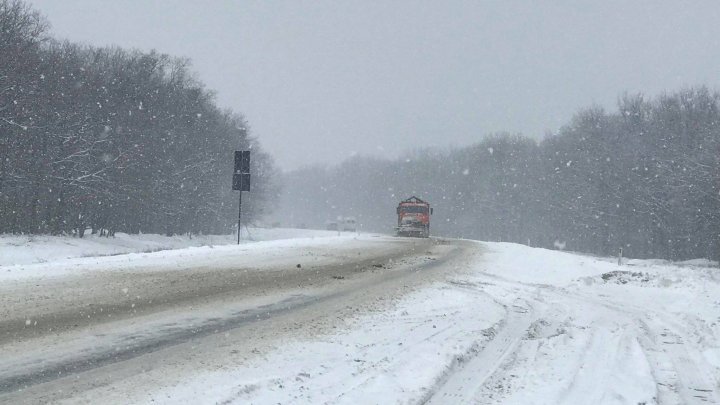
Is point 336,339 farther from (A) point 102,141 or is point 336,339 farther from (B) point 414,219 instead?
(B) point 414,219

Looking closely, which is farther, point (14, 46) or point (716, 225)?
point (716, 225)

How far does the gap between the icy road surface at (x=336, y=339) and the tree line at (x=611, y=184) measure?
38.0 m

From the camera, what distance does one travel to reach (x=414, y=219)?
4406 cm

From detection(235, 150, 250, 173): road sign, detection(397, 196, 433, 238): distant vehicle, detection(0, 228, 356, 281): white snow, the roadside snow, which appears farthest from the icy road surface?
detection(397, 196, 433, 238): distant vehicle

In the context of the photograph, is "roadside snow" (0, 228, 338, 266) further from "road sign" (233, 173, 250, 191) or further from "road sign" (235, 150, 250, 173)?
"road sign" (235, 150, 250, 173)

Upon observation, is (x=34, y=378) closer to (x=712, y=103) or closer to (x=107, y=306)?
(x=107, y=306)

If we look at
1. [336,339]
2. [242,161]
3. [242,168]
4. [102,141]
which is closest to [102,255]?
[242,168]

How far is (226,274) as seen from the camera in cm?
1123

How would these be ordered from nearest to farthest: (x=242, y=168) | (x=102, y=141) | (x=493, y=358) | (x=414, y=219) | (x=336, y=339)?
(x=493, y=358) < (x=336, y=339) < (x=242, y=168) < (x=102, y=141) < (x=414, y=219)

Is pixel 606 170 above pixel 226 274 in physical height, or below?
above

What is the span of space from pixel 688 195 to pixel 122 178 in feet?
141

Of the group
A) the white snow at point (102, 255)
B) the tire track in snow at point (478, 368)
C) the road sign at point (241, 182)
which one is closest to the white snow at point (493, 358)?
the tire track in snow at point (478, 368)

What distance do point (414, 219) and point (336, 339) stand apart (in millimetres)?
38157

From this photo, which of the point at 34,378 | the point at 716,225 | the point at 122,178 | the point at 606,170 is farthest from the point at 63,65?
the point at 606,170
